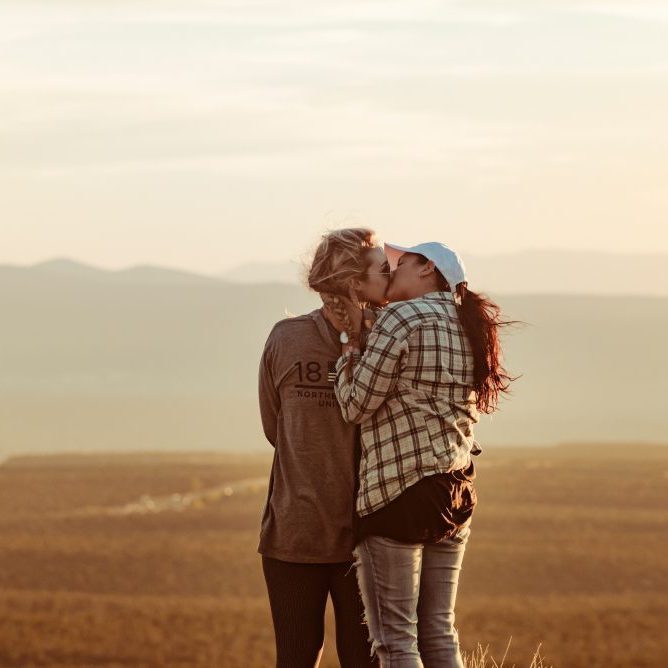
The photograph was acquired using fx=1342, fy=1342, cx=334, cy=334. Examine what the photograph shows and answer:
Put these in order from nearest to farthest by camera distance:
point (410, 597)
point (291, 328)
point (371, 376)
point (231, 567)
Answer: point (371, 376) → point (410, 597) → point (291, 328) → point (231, 567)

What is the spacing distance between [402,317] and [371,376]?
185 millimetres

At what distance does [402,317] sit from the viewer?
3559 millimetres

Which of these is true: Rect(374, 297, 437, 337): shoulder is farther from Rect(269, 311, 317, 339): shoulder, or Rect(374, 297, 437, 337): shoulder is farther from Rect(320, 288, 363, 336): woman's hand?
Rect(269, 311, 317, 339): shoulder

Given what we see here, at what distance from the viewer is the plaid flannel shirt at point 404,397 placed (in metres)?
3.53

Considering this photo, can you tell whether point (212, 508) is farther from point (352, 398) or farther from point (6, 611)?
point (352, 398)

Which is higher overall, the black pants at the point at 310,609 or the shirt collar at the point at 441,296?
the shirt collar at the point at 441,296

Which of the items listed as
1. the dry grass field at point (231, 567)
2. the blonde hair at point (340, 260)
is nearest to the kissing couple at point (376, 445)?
the blonde hair at point (340, 260)

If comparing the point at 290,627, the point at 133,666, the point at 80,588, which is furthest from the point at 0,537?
the point at 290,627

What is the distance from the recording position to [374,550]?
3594 mm

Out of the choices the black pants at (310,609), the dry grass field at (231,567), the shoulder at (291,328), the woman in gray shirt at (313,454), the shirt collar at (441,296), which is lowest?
Result: the dry grass field at (231,567)

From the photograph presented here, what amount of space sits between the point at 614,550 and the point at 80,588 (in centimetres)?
2824

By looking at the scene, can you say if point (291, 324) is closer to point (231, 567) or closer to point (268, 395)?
point (268, 395)

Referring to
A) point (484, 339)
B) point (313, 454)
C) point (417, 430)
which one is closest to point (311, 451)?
point (313, 454)

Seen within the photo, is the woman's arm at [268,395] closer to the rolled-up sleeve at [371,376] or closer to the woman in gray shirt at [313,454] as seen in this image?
the woman in gray shirt at [313,454]
